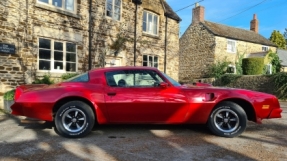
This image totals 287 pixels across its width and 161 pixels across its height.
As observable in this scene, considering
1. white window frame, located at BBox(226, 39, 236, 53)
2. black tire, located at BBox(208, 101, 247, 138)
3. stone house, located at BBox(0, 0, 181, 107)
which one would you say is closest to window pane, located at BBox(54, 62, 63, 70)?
stone house, located at BBox(0, 0, 181, 107)

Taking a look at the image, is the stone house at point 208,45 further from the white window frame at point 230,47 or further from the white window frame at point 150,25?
the white window frame at point 150,25

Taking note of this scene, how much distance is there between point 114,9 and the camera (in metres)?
12.8

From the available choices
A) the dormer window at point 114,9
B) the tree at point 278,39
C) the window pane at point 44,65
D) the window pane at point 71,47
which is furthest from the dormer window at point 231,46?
the tree at point 278,39

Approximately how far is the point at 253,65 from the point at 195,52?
5.97 m

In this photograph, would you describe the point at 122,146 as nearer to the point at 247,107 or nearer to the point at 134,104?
the point at 134,104

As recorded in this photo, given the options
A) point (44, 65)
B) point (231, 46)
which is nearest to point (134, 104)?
point (44, 65)

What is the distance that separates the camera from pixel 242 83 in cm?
1675

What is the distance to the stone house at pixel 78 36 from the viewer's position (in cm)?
879

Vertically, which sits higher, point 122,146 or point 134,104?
point 134,104

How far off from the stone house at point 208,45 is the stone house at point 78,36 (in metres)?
9.07

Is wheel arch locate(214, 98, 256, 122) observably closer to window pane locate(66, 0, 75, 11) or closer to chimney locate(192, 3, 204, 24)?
window pane locate(66, 0, 75, 11)

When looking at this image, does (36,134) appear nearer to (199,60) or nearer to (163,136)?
(163,136)

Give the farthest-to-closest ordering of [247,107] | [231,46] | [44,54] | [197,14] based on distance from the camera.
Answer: [197,14], [231,46], [44,54], [247,107]

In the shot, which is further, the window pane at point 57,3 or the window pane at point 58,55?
the window pane at point 57,3
